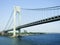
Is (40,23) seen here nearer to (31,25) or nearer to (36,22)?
(36,22)

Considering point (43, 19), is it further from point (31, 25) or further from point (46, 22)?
point (31, 25)

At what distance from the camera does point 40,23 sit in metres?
37.5

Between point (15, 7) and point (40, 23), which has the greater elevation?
point (15, 7)

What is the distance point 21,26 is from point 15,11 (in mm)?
3595

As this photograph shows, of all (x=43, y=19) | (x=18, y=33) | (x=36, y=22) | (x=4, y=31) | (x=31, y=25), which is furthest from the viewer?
(x=4, y=31)

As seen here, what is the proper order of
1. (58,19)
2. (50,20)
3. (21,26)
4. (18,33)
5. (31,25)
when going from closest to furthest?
(58,19) → (50,20) → (31,25) → (21,26) → (18,33)

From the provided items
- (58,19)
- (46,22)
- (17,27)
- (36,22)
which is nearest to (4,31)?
(17,27)

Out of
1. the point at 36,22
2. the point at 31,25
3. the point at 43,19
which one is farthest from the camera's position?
the point at 31,25

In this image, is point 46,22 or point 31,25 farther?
point 31,25

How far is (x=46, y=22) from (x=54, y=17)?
306 cm

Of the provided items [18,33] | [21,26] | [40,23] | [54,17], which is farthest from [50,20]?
[18,33]

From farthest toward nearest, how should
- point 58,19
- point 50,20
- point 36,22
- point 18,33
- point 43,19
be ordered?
point 18,33 → point 36,22 → point 43,19 → point 50,20 → point 58,19

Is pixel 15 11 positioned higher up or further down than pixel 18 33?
higher up

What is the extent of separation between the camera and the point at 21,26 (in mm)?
46844
